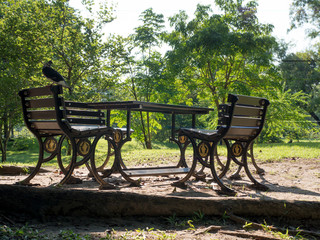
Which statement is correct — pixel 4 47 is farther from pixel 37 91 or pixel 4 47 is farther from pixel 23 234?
pixel 23 234

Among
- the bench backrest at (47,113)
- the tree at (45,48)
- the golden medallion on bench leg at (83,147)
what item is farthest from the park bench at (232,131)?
the tree at (45,48)

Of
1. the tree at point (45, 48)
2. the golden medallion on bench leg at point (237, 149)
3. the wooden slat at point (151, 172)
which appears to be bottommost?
the wooden slat at point (151, 172)

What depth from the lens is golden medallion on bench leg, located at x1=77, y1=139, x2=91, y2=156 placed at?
4.05 m

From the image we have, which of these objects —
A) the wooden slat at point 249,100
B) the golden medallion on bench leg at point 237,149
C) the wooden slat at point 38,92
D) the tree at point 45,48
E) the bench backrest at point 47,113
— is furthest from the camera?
the tree at point 45,48

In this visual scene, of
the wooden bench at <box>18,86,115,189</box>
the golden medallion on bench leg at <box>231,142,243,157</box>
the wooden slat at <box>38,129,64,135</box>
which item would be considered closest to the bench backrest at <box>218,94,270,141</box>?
the golden medallion on bench leg at <box>231,142,243,157</box>

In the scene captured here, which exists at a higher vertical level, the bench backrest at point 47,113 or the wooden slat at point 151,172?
the bench backrest at point 47,113

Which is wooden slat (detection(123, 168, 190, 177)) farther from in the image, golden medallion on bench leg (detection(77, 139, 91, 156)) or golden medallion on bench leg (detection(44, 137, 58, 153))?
golden medallion on bench leg (detection(44, 137, 58, 153))

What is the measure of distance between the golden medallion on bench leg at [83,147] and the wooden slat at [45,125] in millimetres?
348

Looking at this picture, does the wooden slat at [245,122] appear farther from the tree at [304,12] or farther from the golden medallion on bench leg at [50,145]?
the tree at [304,12]

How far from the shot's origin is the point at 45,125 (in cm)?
411

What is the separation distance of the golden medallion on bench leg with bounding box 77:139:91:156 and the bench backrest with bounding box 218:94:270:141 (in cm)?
178

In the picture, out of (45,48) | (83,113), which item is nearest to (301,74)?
(45,48)

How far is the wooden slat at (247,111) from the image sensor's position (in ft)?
13.8

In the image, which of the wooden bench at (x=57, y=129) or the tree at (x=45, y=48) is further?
the tree at (x=45, y=48)
